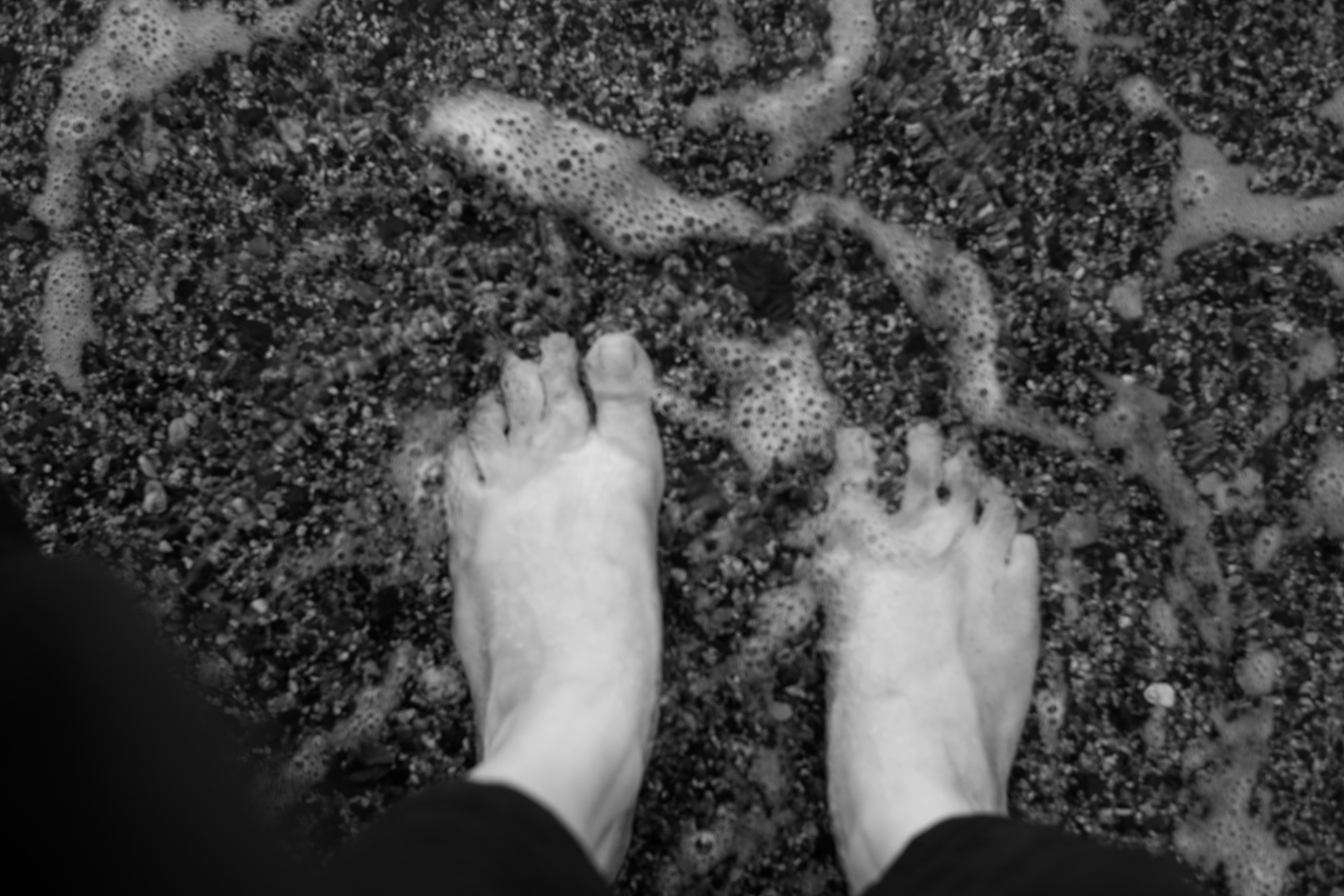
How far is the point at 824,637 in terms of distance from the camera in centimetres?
177

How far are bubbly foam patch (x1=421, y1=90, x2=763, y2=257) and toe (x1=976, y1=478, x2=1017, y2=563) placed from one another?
70 cm

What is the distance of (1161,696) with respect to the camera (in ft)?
5.73

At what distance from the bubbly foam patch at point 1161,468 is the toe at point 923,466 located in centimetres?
31

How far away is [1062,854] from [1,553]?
1.45m

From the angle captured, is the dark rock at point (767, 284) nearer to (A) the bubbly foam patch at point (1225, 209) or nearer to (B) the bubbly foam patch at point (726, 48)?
(B) the bubbly foam patch at point (726, 48)

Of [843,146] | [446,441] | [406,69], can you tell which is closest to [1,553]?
[446,441]

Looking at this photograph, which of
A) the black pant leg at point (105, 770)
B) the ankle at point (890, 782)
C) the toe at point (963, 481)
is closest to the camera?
the black pant leg at point (105, 770)

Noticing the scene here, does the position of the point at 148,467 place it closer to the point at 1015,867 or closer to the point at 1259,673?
the point at 1015,867

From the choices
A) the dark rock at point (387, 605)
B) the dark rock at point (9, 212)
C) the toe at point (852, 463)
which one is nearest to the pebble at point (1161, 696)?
the toe at point (852, 463)

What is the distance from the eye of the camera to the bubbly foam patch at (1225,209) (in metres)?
1.82

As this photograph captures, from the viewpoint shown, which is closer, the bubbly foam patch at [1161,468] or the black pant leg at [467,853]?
the black pant leg at [467,853]

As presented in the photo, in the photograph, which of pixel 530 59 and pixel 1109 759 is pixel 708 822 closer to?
pixel 1109 759

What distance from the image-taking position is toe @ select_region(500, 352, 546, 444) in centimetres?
179

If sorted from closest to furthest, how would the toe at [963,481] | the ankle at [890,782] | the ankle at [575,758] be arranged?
the ankle at [575,758], the ankle at [890,782], the toe at [963,481]
